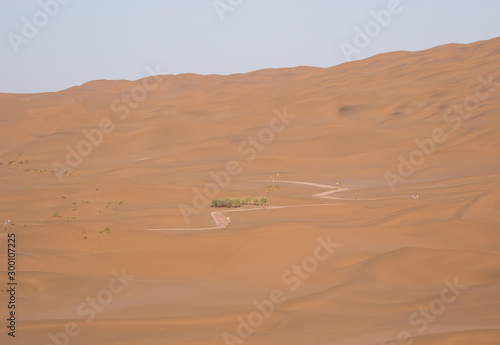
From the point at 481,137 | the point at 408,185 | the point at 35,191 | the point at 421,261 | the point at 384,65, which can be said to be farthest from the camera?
the point at 384,65

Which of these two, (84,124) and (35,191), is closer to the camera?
(35,191)

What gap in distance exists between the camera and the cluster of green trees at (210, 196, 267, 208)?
25.9 m

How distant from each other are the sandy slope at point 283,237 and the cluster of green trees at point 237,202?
0.87 metres

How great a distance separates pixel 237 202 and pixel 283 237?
9.91 m

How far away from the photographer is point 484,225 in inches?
672

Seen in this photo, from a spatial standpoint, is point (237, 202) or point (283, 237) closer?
point (283, 237)

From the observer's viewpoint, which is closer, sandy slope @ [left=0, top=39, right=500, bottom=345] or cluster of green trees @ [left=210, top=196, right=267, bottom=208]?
sandy slope @ [left=0, top=39, right=500, bottom=345]

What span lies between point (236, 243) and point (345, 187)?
1938 cm

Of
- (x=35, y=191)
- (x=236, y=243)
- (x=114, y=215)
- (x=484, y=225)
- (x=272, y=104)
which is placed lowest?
(x=484, y=225)

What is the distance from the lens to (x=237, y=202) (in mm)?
26250

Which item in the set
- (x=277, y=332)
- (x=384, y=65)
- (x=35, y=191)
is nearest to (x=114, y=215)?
(x=35, y=191)

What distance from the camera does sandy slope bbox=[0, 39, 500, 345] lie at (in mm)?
9836

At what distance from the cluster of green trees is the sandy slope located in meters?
0.87

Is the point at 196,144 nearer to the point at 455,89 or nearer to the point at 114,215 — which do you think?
the point at 455,89
